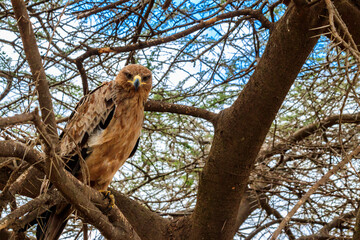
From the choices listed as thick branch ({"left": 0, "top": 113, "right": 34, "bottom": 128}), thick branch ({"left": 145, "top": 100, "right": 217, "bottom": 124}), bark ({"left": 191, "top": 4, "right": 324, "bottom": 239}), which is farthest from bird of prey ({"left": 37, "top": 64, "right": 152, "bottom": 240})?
thick branch ({"left": 0, "top": 113, "right": 34, "bottom": 128})

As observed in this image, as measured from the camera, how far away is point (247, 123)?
10.1 ft

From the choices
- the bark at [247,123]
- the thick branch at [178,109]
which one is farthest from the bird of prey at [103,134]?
the bark at [247,123]

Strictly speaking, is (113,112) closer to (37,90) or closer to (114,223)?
(114,223)

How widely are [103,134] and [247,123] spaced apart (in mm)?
1123

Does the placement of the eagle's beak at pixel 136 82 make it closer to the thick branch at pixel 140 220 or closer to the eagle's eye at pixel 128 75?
the eagle's eye at pixel 128 75

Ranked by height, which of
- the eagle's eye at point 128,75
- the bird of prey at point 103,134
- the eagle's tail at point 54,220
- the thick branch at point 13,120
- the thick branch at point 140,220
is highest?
the eagle's eye at point 128,75

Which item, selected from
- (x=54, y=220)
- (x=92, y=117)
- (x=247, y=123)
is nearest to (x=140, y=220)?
(x=54, y=220)

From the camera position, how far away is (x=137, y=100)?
11.7ft

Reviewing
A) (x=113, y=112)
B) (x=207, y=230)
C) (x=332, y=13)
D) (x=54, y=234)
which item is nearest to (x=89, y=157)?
(x=113, y=112)

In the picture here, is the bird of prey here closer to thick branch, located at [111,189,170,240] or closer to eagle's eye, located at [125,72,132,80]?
eagle's eye, located at [125,72,132,80]

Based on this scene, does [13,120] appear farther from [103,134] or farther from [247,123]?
[247,123]

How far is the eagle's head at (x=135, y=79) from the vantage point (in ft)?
11.8

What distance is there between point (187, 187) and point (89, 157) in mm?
1747

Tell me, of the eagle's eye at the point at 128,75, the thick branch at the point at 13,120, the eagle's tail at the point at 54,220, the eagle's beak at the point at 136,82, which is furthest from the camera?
the eagle's eye at the point at 128,75
